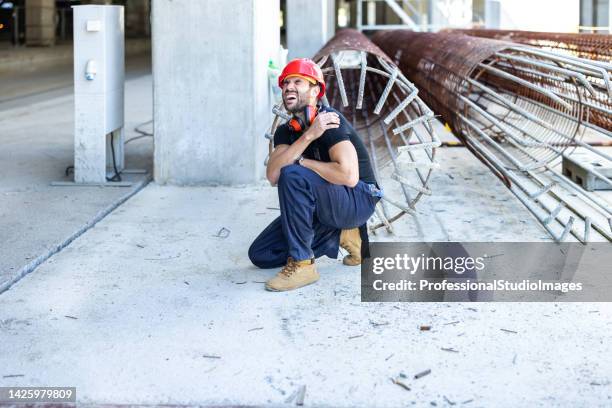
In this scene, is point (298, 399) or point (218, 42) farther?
point (218, 42)

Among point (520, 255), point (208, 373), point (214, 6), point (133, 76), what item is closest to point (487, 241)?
point (520, 255)

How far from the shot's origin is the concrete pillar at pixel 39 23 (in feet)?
91.7

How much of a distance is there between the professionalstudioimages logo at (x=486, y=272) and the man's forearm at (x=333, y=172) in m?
0.59

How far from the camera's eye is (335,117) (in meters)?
4.39

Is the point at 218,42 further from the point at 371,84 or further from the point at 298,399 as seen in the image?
the point at 298,399

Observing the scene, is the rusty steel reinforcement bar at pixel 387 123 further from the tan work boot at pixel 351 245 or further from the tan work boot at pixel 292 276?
the tan work boot at pixel 292 276

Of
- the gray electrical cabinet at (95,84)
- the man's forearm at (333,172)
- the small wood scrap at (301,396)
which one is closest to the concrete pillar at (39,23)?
the gray electrical cabinet at (95,84)

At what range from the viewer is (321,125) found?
433 cm

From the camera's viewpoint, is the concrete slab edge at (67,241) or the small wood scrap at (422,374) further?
the concrete slab edge at (67,241)

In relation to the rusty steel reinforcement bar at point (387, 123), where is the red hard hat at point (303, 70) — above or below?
above

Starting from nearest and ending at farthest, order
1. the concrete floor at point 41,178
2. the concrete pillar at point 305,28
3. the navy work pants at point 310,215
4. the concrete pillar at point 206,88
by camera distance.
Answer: the navy work pants at point 310,215 → the concrete floor at point 41,178 → the concrete pillar at point 206,88 → the concrete pillar at point 305,28

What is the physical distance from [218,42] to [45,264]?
9.51 ft

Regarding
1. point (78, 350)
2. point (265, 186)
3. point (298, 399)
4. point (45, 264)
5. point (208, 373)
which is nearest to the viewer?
point (298, 399)

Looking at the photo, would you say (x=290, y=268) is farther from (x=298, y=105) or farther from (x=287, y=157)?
(x=298, y=105)
